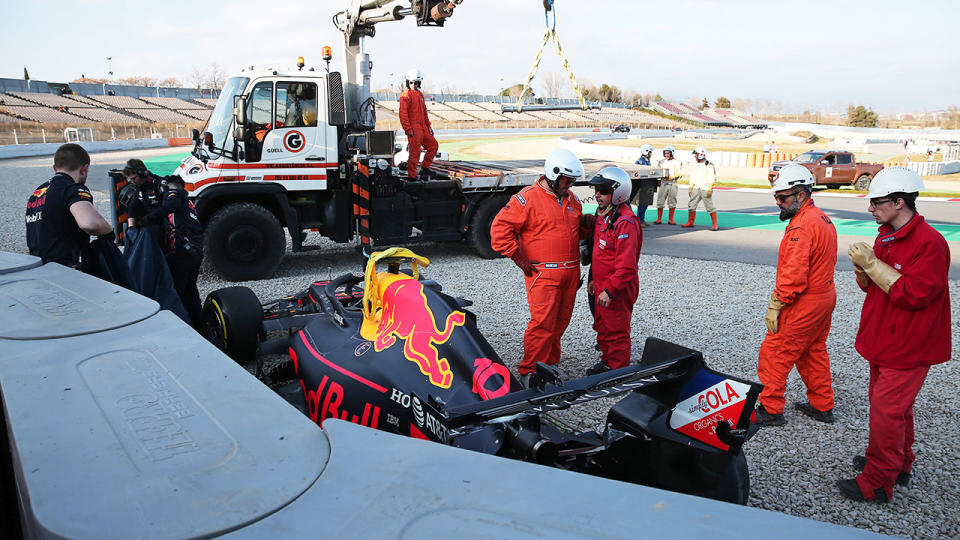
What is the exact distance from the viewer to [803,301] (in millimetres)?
4148

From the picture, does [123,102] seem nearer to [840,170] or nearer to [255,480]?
[840,170]

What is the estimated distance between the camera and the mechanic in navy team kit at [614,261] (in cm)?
486

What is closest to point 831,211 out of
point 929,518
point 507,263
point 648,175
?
point 648,175

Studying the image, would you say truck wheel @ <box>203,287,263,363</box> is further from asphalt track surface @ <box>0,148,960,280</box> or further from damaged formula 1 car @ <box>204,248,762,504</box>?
asphalt track surface @ <box>0,148,960,280</box>

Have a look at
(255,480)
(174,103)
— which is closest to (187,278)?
(255,480)

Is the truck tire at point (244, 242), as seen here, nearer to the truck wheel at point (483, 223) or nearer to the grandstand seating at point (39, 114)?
the truck wheel at point (483, 223)

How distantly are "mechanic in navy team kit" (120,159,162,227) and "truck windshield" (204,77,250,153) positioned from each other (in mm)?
2612

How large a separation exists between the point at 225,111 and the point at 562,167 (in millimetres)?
5712

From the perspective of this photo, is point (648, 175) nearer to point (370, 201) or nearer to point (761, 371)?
point (370, 201)

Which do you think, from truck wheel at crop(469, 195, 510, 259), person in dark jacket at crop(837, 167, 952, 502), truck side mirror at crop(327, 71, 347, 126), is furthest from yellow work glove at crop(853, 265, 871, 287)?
truck side mirror at crop(327, 71, 347, 126)

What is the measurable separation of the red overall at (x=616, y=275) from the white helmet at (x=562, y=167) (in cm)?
55

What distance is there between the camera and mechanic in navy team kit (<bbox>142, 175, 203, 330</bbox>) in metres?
5.64

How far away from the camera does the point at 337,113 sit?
8633mm

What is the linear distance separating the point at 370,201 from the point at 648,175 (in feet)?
18.1
